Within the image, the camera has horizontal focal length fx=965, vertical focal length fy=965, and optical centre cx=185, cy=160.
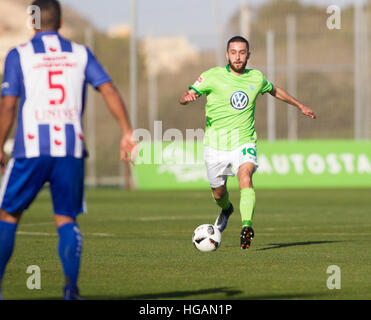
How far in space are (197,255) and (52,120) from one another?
160 inches

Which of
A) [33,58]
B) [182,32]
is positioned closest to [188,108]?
[182,32]

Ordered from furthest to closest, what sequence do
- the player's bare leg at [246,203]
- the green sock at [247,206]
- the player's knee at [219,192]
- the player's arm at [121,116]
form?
1. the player's knee at [219,192]
2. the green sock at [247,206]
3. the player's bare leg at [246,203]
4. the player's arm at [121,116]

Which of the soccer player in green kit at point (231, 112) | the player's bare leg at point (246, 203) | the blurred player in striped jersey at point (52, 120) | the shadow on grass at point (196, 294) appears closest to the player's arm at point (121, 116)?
the blurred player in striped jersey at point (52, 120)

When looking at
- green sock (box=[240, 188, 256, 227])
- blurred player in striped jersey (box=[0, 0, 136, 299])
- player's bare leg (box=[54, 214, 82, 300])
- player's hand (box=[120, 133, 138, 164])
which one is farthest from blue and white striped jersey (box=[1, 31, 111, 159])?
green sock (box=[240, 188, 256, 227])

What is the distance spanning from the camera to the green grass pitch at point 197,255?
8.00m

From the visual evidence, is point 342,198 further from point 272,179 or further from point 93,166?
point 93,166

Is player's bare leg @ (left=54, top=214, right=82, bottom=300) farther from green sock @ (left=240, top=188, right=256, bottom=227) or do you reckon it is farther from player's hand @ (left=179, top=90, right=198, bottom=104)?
player's hand @ (left=179, top=90, right=198, bottom=104)

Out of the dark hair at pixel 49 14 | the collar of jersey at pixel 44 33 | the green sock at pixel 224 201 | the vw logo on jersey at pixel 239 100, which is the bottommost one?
the green sock at pixel 224 201

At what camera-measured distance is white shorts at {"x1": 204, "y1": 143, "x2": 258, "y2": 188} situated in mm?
11547

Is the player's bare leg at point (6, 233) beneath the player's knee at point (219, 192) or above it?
beneath

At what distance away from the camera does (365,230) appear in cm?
1422

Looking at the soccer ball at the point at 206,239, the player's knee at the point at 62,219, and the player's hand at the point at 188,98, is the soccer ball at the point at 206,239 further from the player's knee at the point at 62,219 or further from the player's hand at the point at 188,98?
the player's knee at the point at 62,219

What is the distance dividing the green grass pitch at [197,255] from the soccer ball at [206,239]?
0.13 metres

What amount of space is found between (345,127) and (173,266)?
847 inches
